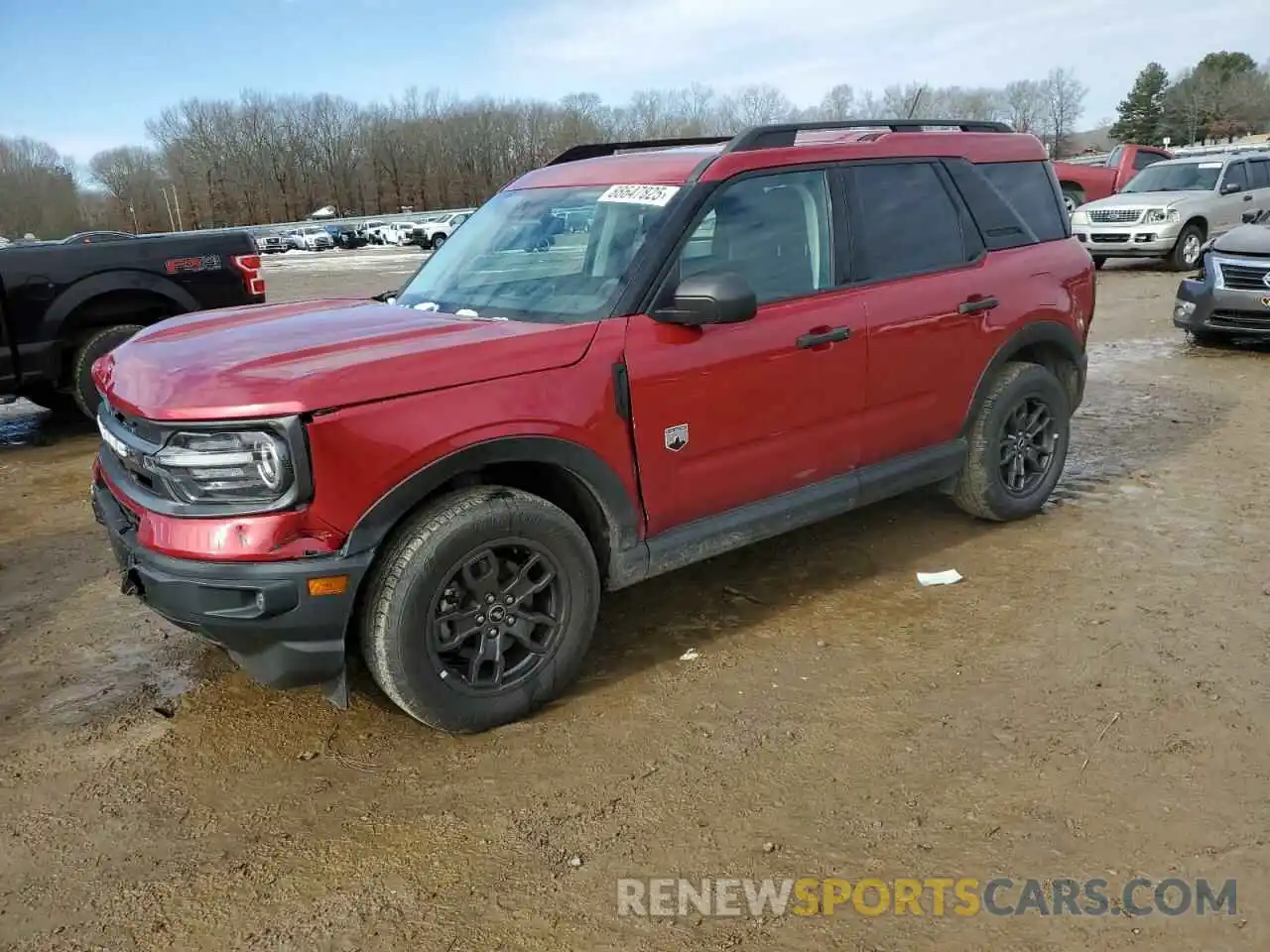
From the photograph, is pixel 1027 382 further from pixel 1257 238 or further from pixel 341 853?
pixel 1257 238

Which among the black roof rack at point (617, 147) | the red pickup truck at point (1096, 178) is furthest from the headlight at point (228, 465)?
the red pickup truck at point (1096, 178)

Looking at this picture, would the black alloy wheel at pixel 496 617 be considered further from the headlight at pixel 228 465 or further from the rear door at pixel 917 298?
the rear door at pixel 917 298

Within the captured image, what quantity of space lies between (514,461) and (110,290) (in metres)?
5.87

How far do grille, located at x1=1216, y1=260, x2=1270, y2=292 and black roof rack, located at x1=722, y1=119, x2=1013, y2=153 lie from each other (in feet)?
17.6

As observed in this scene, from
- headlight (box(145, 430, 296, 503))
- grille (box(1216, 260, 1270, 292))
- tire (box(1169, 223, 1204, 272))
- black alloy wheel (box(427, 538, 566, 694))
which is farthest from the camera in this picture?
tire (box(1169, 223, 1204, 272))

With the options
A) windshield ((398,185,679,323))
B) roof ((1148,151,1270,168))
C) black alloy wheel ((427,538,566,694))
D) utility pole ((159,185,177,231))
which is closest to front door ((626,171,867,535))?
windshield ((398,185,679,323))

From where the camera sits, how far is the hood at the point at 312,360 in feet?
9.37

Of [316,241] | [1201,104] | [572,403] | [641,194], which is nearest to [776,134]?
[641,194]

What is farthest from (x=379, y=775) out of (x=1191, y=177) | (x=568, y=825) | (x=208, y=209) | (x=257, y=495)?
(x=208, y=209)

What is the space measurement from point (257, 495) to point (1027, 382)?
3714 millimetres

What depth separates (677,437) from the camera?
3.59 metres

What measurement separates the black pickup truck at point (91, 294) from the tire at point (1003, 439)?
20.5ft

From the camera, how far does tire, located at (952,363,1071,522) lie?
481 cm

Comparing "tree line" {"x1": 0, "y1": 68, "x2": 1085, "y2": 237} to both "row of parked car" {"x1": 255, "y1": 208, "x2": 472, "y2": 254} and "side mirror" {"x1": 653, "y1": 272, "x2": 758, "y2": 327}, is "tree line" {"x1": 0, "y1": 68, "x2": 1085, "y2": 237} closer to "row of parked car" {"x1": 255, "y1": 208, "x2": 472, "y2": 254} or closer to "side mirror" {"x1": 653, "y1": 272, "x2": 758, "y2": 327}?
"row of parked car" {"x1": 255, "y1": 208, "x2": 472, "y2": 254}
